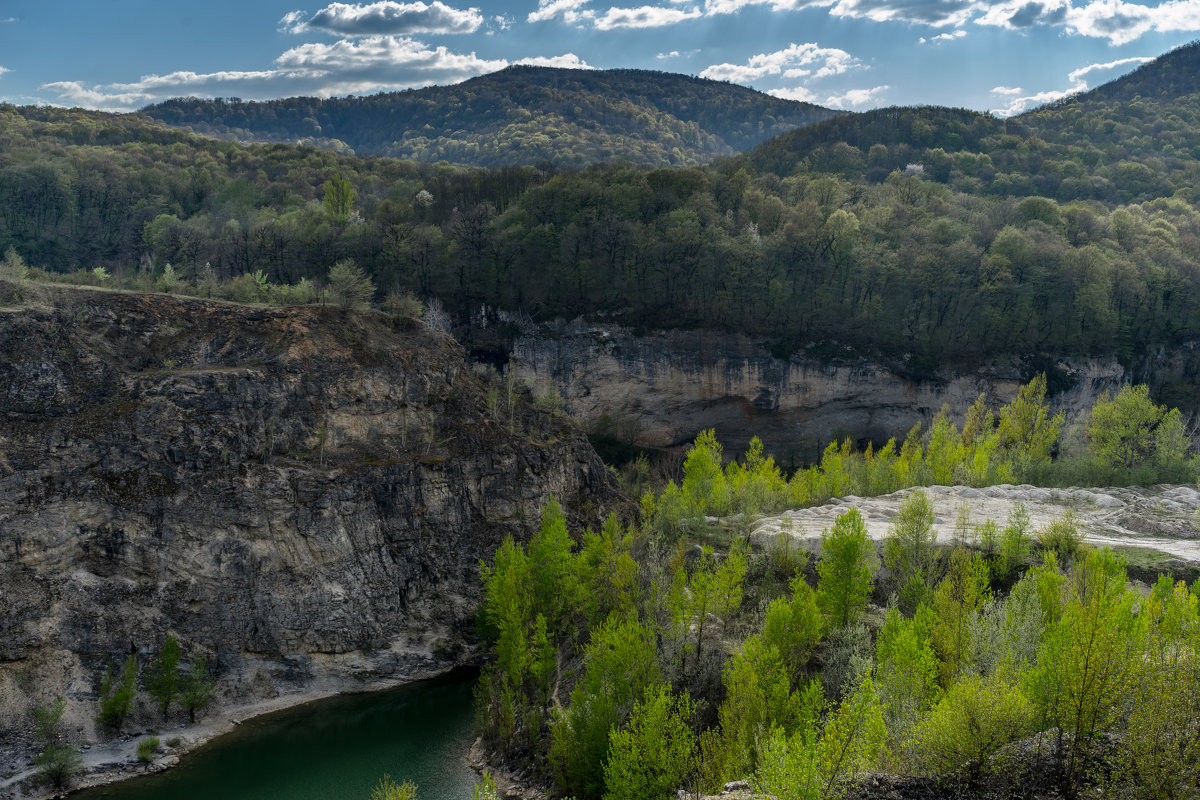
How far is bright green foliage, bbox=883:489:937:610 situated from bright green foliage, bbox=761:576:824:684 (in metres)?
8.99

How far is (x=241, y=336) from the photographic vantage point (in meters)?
48.5

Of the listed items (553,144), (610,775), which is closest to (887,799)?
(610,775)

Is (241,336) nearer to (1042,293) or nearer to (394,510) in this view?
(394,510)

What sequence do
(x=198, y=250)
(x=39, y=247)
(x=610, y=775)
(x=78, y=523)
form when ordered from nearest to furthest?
(x=610, y=775) < (x=78, y=523) < (x=198, y=250) < (x=39, y=247)

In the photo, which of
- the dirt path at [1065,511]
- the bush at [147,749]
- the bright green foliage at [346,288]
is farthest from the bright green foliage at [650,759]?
the bright green foliage at [346,288]

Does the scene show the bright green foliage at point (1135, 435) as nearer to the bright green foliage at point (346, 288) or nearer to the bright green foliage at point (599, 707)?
the bright green foliage at point (599, 707)

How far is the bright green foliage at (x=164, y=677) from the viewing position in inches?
1489

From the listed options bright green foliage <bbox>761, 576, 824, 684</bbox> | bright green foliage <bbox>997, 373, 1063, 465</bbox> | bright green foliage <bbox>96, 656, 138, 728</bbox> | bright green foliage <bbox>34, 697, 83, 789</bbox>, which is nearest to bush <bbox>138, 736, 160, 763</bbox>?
bright green foliage <bbox>96, 656, 138, 728</bbox>

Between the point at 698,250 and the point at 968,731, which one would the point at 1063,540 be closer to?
the point at 968,731

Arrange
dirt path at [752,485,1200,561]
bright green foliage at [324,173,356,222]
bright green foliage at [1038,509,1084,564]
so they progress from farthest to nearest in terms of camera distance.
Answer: bright green foliage at [324,173,356,222] < dirt path at [752,485,1200,561] < bright green foliage at [1038,509,1084,564]

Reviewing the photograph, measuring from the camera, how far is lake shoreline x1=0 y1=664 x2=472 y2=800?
33.0 m

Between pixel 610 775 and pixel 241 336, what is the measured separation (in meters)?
34.4

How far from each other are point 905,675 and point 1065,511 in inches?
875

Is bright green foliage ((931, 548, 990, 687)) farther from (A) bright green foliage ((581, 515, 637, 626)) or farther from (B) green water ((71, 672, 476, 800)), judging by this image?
(B) green water ((71, 672, 476, 800))
